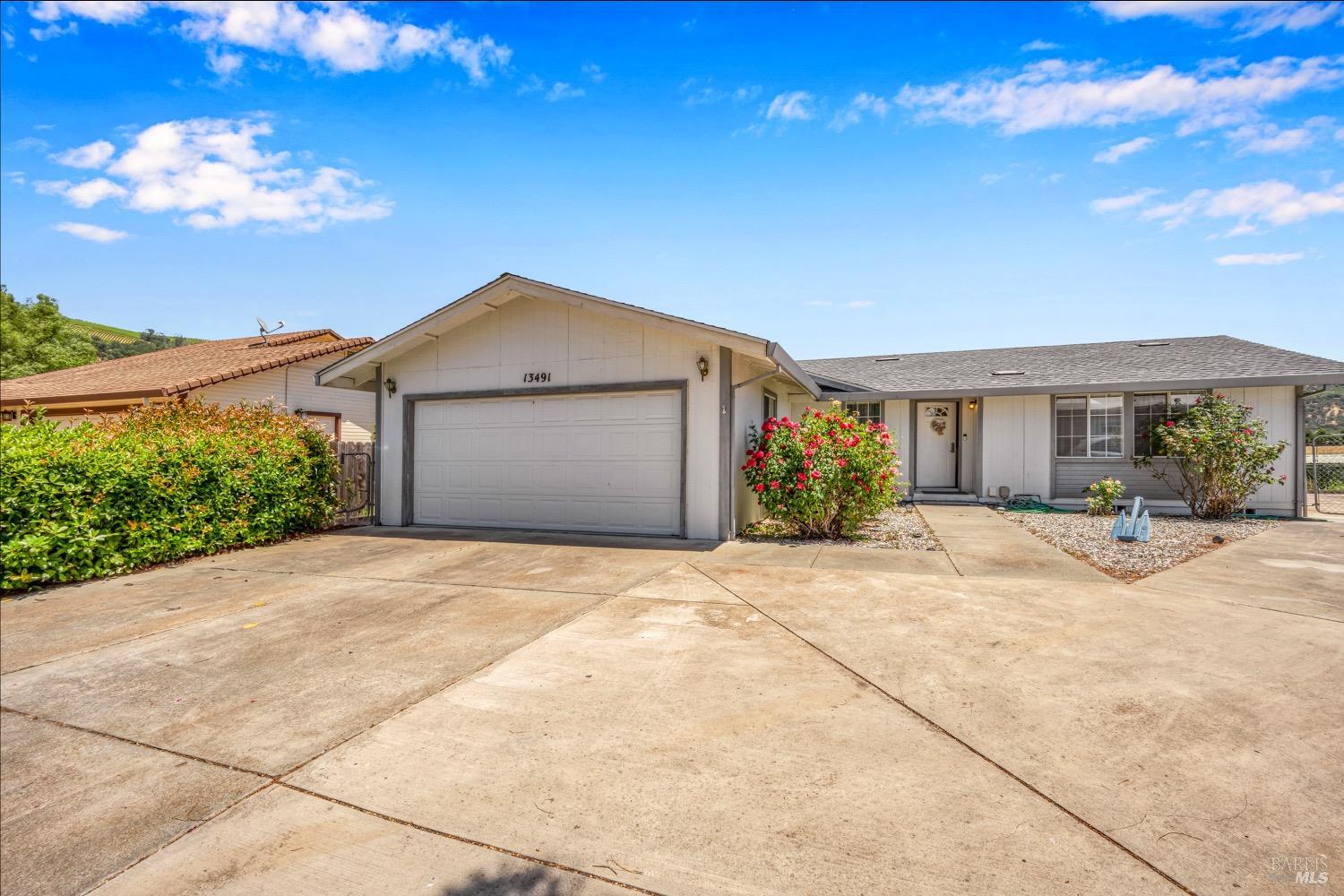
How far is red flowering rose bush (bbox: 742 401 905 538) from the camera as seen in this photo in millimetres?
7969

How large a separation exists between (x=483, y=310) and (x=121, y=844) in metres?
8.13

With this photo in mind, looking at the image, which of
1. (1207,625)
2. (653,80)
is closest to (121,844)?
(1207,625)

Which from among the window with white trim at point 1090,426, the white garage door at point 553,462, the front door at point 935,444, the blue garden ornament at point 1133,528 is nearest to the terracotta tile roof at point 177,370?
the white garage door at point 553,462

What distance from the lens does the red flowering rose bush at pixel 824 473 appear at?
7.97 m

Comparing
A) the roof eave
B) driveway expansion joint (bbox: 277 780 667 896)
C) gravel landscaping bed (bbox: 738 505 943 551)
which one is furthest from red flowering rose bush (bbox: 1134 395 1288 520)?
driveway expansion joint (bbox: 277 780 667 896)

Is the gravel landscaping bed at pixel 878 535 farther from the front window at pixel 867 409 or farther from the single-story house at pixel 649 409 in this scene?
the front window at pixel 867 409

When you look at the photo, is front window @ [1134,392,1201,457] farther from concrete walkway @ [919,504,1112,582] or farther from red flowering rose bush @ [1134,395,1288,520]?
concrete walkway @ [919,504,1112,582]

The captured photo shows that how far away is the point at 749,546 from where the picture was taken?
771cm

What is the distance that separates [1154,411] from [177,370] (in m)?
22.5

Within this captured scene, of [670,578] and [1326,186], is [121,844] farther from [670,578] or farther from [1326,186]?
[1326,186]

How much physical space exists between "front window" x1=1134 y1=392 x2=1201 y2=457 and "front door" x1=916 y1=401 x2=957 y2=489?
135 inches

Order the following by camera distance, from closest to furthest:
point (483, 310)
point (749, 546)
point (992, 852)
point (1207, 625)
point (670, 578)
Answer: point (992, 852) < point (1207, 625) < point (670, 578) < point (749, 546) < point (483, 310)

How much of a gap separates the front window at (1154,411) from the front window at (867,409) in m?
5.04

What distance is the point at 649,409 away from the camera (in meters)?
8.62
